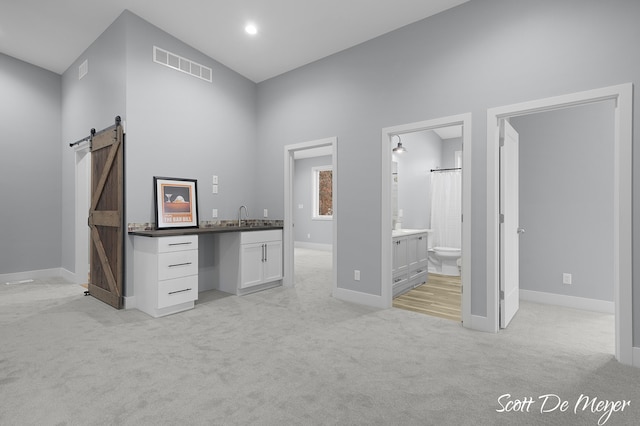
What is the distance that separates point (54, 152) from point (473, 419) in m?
6.64

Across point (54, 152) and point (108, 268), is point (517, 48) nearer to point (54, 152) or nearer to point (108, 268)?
point (108, 268)

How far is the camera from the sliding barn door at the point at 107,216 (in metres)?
3.64

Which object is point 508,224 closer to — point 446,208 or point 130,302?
point 446,208

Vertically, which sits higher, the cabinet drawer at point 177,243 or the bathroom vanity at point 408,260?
the cabinet drawer at point 177,243

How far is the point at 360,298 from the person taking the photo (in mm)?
3896

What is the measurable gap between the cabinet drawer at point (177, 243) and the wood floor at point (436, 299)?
244cm

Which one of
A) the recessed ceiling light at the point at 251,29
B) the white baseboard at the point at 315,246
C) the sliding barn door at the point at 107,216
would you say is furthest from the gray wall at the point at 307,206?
the sliding barn door at the point at 107,216

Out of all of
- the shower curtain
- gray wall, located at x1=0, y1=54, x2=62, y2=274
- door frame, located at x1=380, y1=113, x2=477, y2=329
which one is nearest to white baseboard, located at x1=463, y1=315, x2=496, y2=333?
door frame, located at x1=380, y1=113, x2=477, y2=329

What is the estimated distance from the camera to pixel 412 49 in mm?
3494

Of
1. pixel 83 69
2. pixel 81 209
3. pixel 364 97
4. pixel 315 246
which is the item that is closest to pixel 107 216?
pixel 81 209

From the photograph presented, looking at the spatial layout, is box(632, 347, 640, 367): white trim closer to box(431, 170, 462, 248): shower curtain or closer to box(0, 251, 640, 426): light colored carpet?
box(0, 251, 640, 426): light colored carpet

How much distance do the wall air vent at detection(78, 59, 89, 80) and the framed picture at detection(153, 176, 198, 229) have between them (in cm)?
216

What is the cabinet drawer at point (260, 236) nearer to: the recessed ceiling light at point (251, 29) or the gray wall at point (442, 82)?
the gray wall at point (442, 82)

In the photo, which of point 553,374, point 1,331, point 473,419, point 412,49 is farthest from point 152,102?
point 553,374
